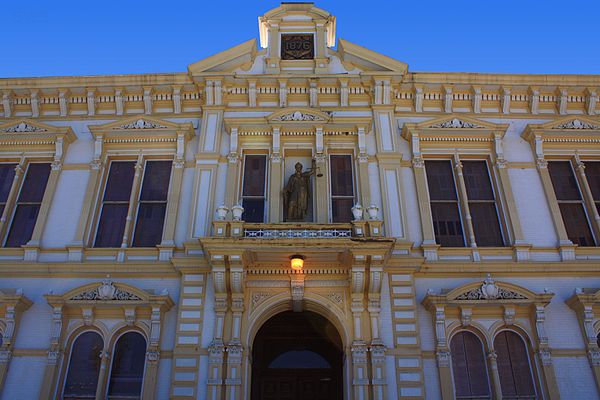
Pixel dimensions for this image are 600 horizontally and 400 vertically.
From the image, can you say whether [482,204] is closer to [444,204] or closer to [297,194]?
[444,204]

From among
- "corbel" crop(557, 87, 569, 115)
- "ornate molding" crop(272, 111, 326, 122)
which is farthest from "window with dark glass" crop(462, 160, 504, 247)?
"ornate molding" crop(272, 111, 326, 122)

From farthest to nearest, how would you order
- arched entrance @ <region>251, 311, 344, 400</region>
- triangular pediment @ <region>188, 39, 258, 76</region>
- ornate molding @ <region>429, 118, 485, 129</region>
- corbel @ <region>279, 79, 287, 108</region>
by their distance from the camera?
triangular pediment @ <region>188, 39, 258, 76</region>
corbel @ <region>279, 79, 287, 108</region>
ornate molding @ <region>429, 118, 485, 129</region>
arched entrance @ <region>251, 311, 344, 400</region>

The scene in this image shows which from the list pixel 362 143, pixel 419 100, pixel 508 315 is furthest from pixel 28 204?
pixel 508 315

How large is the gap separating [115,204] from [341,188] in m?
5.86

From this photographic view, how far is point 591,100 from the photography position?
1511 centimetres

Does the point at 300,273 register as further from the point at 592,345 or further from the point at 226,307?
the point at 592,345

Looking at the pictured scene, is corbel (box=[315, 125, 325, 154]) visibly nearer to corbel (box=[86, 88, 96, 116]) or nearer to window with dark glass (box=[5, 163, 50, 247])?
corbel (box=[86, 88, 96, 116])

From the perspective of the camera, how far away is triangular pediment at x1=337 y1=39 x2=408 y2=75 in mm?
15227

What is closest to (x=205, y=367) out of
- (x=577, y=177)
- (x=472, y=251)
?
(x=472, y=251)

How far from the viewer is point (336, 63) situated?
16.0m

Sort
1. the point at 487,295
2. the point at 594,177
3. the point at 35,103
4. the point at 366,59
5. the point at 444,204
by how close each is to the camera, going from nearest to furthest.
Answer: the point at 487,295 → the point at 444,204 → the point at 594,177 → the point at 35,103 → the point at 366,59

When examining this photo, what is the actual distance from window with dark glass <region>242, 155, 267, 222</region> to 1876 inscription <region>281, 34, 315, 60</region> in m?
3.56

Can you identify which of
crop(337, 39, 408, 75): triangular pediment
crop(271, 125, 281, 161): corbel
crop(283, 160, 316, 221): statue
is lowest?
crop(283, 160, 316, 221): statue

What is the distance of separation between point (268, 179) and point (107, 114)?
5.08 metres
